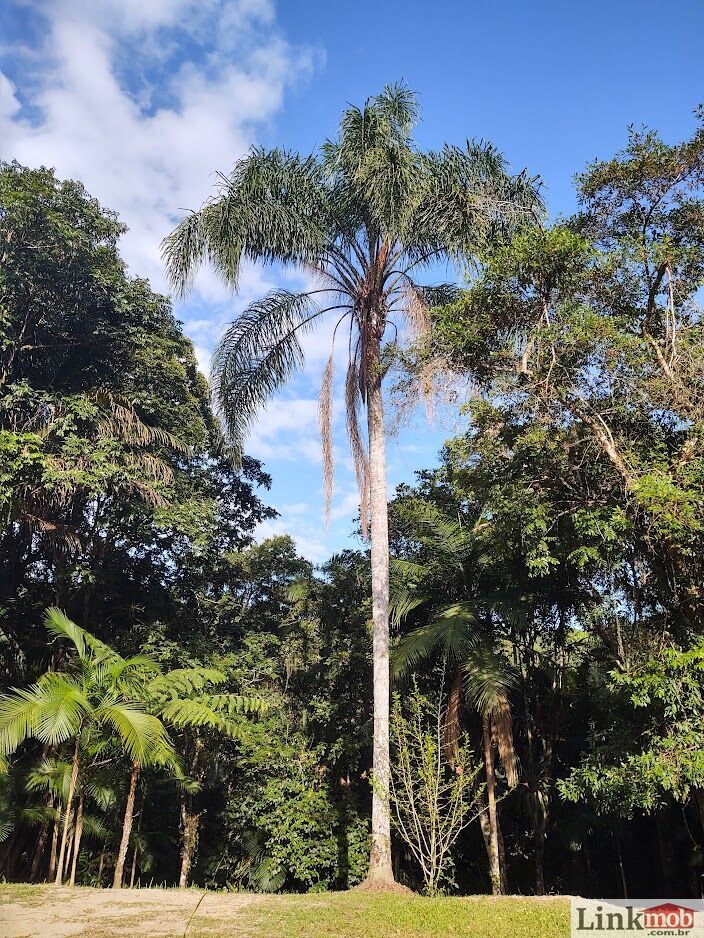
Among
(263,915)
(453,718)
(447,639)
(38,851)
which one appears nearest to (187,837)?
(38,851)

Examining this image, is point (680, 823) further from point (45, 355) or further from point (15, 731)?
point (45, 355)

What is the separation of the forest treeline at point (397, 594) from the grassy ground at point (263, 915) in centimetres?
124

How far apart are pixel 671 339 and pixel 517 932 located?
22.1 ft

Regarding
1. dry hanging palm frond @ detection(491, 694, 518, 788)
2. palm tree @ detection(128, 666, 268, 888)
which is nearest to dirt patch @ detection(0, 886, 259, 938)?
palm tree @ detection(128, 666, 268, 888)

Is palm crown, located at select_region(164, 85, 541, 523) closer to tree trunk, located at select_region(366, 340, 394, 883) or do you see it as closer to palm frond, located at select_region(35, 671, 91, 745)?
tree trunk, located at select_region(366, 340, 394, 883)

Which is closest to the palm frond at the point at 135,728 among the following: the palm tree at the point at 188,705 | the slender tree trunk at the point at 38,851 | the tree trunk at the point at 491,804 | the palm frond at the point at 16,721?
the palm tree at the point at 188,705

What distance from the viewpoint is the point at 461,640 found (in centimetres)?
1080

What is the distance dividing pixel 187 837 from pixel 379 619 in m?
8.34

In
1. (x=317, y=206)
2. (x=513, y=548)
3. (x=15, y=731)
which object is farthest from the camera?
(x=317, y=206)

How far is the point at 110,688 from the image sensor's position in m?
9.42

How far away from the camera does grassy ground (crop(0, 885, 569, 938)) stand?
19.5ft

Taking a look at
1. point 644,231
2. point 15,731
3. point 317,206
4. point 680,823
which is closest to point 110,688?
point 15,731

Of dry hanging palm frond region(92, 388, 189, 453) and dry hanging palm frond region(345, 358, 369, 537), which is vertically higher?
dry hanging palm frond region(92, 388, 189, 453)

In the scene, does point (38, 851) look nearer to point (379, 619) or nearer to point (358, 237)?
point (379, 619)
